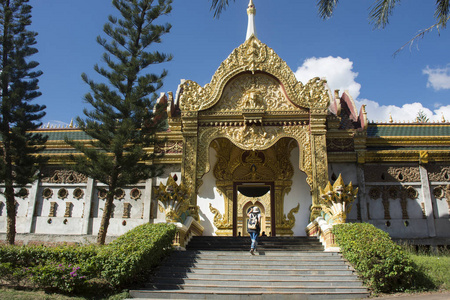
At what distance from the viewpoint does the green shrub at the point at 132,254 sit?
716 centimetres

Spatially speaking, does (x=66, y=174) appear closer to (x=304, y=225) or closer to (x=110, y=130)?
(x=110, y=130)

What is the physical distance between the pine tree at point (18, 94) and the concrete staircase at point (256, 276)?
581 cm

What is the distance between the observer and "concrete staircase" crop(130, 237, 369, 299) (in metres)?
7.09

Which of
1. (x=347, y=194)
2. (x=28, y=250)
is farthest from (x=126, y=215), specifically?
(x=347, y=194)

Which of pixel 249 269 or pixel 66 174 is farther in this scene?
pixel 66 174

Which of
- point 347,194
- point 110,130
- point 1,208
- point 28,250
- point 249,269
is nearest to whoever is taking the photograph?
point 28,250

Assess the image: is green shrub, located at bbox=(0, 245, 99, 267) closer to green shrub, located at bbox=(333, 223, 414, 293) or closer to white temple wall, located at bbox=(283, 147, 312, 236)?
green shrub, located at bbox=(333, 223, 414, 293)

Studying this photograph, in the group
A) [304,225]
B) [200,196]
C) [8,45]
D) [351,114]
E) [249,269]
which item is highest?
[8,45]

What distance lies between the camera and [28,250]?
24.8ft

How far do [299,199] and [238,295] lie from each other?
6.44 m

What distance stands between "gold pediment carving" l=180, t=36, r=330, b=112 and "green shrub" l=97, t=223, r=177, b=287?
4857 millimetres

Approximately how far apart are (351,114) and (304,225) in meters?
4.40

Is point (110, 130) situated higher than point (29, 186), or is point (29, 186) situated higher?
point (110, 130)

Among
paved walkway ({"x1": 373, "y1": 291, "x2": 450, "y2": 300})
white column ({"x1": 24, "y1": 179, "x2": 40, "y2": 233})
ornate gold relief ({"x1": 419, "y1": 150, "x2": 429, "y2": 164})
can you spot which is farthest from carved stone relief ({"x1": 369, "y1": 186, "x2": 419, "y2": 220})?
white column ({"x1": 24, "y1": 179, "x2": 40, "y2": 233})
